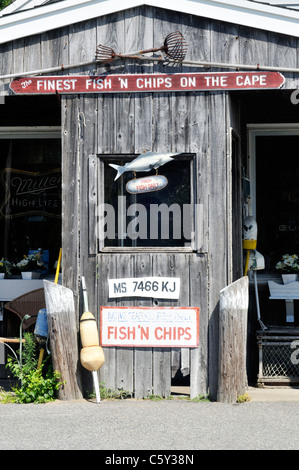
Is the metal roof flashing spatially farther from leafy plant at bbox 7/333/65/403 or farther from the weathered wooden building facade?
leafy plant at bbox 7/333/65/403

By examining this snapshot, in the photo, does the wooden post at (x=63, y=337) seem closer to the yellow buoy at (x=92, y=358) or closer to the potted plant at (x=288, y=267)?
the yellow buoy at (x=92, y=358)

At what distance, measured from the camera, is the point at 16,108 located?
9406mm

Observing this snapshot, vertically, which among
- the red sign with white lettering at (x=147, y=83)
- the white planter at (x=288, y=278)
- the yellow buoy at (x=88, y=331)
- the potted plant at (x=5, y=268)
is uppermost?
the red sign with white lettering at (x=147, y=83)

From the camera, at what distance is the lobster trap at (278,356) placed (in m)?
8.46

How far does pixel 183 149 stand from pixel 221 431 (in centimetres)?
279

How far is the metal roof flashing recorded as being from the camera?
7523 millimetres

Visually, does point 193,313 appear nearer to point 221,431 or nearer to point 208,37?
point 221,431

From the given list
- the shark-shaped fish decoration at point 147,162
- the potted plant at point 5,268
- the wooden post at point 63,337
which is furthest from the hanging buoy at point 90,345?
the potted plant at point 5,268

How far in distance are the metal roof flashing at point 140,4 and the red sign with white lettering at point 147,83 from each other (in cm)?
46

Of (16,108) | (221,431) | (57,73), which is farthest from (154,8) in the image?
(221,431)

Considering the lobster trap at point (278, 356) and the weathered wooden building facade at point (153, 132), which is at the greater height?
the weathered wooden building facade at point (153, 132)

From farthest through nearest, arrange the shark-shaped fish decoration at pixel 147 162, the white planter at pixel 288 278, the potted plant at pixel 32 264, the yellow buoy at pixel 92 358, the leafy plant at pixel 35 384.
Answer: the potted plant at pixel 32 264
the white planter at pixel 288 278
the shark-shaped fish decoration at pixel 147 162
the leafy plant at pixel 35 384
the yellow buoy at pixel 92 358

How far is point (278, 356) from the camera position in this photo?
8.54m

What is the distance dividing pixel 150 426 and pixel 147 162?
2610mm
